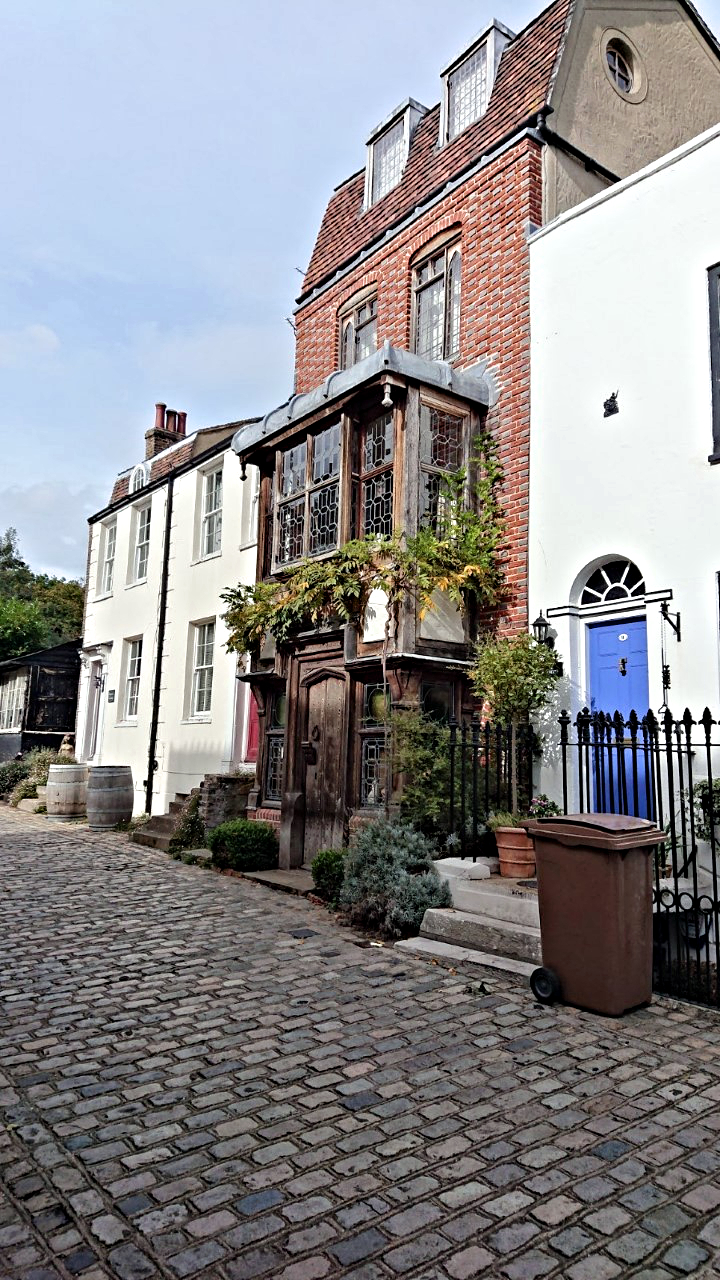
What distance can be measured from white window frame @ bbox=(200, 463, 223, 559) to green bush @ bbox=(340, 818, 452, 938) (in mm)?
9027

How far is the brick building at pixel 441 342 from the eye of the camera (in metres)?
9.35

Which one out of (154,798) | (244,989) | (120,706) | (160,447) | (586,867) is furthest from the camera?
(160,447)

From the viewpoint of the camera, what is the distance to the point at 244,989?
557 cm

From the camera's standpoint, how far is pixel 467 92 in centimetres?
1168

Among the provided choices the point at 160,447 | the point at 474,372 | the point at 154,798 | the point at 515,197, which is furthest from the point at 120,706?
the point at 515,197

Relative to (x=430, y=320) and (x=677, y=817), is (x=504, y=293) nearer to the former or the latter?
(x=430, y=320)

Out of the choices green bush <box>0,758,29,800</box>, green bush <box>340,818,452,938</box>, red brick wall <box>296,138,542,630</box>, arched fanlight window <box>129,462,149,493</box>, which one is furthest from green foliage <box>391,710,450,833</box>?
green bush <box>0,758,29,800</box>

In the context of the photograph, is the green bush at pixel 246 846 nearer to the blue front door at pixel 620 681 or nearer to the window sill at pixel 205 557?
the blue front door at pixel 620 681

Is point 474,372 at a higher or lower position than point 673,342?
higher

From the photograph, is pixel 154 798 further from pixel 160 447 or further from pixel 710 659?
pixel 710 659

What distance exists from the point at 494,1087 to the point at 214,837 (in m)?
6.97

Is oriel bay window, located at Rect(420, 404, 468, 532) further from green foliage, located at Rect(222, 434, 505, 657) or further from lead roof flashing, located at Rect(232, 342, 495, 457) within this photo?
lead roof flashing, located at Rect(232, 342, 495, 457)

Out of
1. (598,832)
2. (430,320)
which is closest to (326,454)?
(430,320)

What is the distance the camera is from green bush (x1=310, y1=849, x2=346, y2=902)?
26.6 feet
